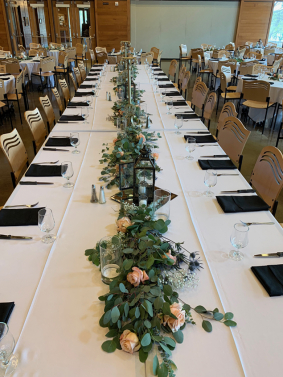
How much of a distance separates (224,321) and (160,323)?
30cm

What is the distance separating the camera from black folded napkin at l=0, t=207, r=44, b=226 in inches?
73.9

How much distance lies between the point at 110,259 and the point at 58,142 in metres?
1.87

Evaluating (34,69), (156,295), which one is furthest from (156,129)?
(34,69)

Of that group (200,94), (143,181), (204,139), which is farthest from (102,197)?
(200,94)

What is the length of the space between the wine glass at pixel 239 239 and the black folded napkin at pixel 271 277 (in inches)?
4.7

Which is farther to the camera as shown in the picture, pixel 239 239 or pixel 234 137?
pixel 234 137

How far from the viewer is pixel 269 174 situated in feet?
8.19

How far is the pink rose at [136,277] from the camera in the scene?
128 centimetres

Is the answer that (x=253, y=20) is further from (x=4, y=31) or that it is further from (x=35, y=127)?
(x=35, y=127)

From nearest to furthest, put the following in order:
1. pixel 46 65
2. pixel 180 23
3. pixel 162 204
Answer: pixel 162 204 → pixel 46 65 → pixel 180 23

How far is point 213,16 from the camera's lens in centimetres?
1388

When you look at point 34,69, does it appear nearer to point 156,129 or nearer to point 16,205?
point 156,129

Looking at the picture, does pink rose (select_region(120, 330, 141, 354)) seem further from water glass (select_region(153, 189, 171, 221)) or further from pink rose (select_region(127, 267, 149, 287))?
water glass (select_region(153, 189, 171, 221))

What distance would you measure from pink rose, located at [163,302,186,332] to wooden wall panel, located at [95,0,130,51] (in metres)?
15.0
